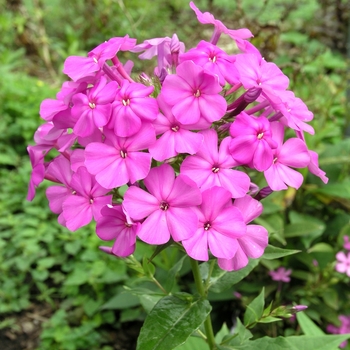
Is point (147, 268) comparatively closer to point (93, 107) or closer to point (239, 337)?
point (239, 337)

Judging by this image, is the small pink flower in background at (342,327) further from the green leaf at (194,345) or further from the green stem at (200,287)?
the green stem at (200,287)

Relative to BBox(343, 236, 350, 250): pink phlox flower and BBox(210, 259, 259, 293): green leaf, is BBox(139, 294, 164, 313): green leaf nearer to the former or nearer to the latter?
BBox(210, 259, 259, 293): green leaf

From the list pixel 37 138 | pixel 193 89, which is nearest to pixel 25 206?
pixel 37 138

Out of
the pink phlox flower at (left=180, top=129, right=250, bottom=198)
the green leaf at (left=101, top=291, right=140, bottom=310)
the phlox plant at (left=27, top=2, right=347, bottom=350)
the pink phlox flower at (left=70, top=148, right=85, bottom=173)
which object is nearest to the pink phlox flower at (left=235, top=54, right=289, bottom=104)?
the phlox plant at (left=27, top=2, right=347, bottom=350)

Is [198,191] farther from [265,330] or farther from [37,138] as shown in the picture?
[265,330]

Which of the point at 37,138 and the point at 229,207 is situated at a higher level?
the point at 229,207

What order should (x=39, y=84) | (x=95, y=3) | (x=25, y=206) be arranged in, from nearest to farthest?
(x=25, y=206)
(x=39, y=84)
(x=95, y=3)

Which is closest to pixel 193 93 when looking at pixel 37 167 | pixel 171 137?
pixel 171 137
